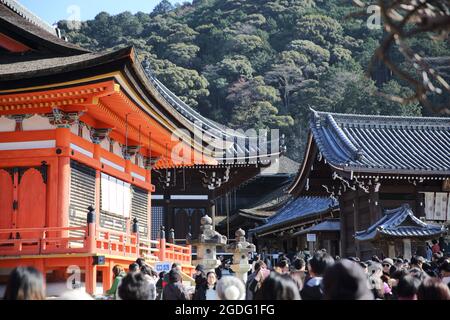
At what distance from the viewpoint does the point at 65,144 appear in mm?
14328

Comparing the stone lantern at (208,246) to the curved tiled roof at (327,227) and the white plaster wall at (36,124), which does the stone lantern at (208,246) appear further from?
the curved tiled roof at (327,227)

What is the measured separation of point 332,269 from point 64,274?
10369 millimetres

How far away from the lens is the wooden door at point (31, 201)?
46.8ft

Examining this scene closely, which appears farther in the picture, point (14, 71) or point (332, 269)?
point (14, 71)

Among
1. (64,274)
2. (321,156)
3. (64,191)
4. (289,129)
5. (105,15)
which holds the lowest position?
(64,274)

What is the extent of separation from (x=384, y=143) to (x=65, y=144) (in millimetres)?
13751

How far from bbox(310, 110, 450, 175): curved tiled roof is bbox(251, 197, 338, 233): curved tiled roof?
3.41 meters

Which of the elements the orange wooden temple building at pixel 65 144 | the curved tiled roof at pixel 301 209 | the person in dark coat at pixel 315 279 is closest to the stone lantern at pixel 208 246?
the orange wooden temple building at pixel 65 144

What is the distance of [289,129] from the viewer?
67625 millimetres

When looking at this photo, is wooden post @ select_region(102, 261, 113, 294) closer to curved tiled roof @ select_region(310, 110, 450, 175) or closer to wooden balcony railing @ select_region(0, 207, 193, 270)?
wooden balcony railing @ select_region(0, 207, 193, 270)

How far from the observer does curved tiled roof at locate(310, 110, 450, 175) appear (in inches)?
831

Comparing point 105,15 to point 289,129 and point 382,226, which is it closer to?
point 289,129

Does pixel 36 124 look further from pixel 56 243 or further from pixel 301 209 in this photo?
pixel 301 209
